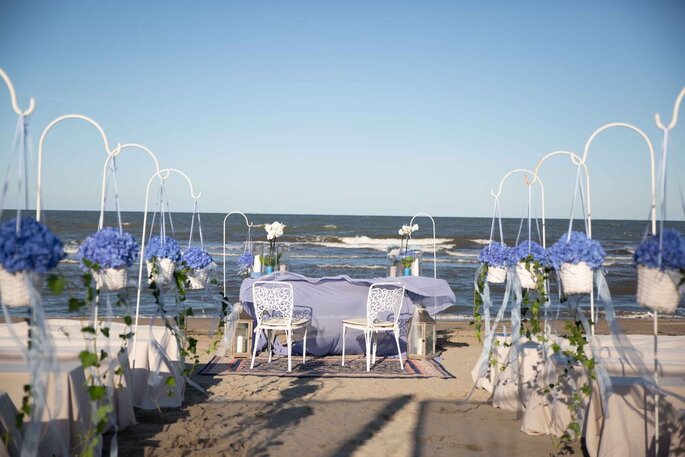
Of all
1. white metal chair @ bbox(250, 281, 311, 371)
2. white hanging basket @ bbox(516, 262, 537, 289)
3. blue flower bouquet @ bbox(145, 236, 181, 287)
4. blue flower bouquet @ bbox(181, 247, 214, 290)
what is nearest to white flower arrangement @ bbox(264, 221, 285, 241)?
white metal chair @ bbox(250, 281, 311, 371)

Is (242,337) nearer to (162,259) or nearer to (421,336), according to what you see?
(421,336)

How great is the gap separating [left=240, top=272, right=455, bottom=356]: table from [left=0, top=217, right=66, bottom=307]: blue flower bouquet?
167 inches

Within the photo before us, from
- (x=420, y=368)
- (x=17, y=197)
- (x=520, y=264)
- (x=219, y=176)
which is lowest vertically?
(x=420, y=368)

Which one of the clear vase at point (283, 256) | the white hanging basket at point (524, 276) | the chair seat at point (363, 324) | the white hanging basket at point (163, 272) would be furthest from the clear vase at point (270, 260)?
the white hanging basket at point (524, 276)

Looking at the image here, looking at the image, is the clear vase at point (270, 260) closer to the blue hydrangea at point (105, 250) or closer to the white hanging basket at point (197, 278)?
the white hanging basket at point (197, 278)

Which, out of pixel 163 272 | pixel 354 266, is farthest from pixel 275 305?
pixel 354 266

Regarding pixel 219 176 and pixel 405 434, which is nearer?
pixel 405 434

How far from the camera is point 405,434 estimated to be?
4336 mm

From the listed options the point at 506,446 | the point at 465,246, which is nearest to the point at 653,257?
the point at 506,446

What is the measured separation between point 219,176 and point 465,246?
12.8 m

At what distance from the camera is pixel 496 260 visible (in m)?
4.93

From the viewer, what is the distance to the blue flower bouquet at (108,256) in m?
3.29

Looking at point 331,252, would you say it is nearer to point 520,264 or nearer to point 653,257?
point 520,264

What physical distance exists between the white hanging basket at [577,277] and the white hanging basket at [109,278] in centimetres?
256
